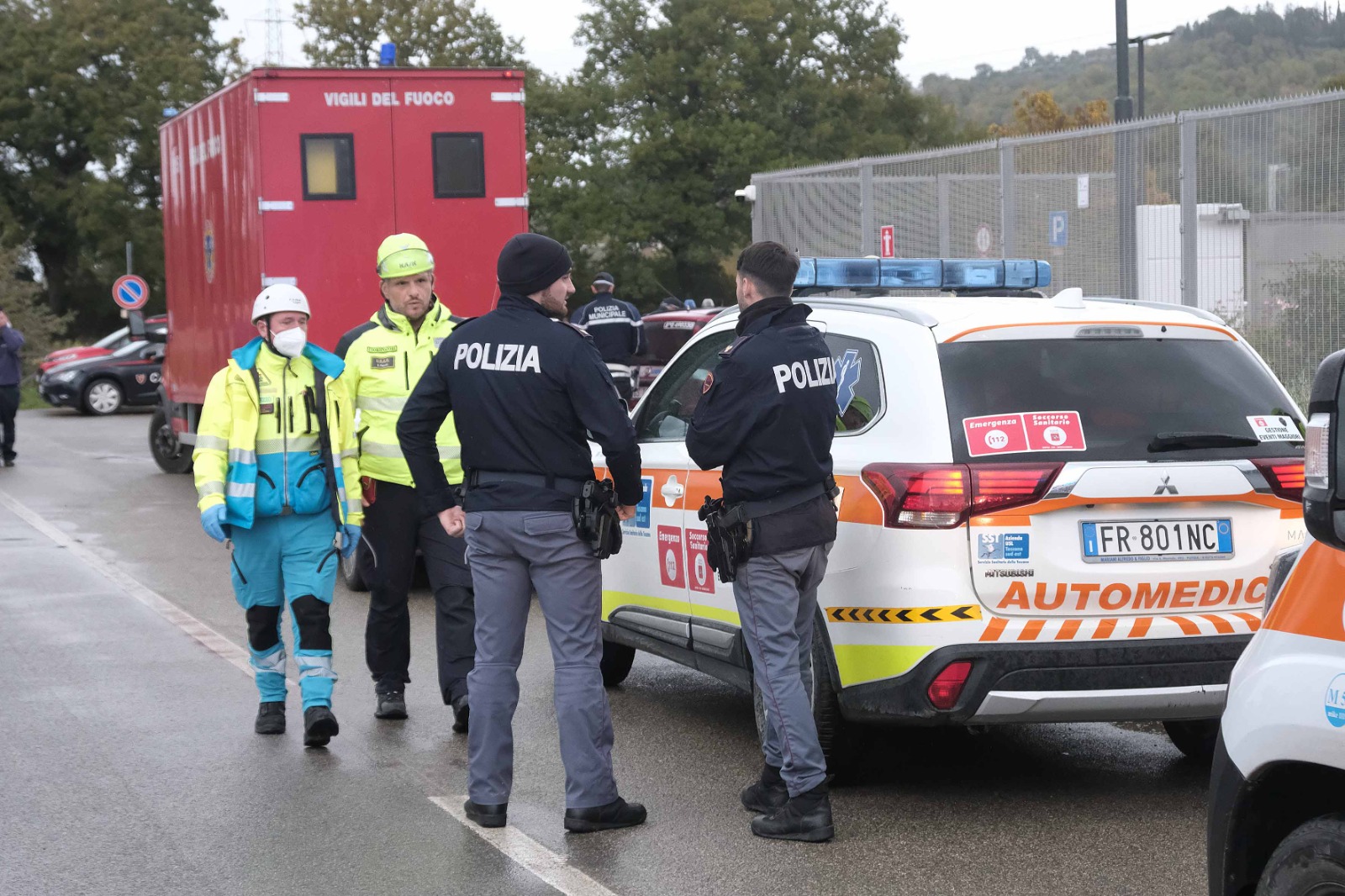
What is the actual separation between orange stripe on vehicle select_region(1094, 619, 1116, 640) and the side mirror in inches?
88.5

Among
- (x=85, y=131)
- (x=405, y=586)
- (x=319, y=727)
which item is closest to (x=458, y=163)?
(x=405, y=586)

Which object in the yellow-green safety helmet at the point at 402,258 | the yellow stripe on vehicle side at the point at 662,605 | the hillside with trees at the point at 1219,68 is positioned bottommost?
the yellow stripe on vehicle side at the point at 662,605

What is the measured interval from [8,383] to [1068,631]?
1760cm

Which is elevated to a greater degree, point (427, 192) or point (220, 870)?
point (427, 192)

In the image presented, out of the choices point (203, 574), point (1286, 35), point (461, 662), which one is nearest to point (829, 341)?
point (461, 662)

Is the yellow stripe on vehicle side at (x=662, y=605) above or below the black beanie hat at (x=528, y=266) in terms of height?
below

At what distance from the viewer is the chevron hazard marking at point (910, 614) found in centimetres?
525

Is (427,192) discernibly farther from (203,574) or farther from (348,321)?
(203,574)

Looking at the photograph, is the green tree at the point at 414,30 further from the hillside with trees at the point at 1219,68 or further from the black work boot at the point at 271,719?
the black work boot at the point at 271,719

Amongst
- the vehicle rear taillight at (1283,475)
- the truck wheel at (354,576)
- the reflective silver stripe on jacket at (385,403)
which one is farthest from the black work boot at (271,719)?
the vehicle rear taillight at (1283,475)

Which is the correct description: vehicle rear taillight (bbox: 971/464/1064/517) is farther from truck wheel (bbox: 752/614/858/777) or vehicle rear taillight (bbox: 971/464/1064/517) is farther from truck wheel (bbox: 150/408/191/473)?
truck wheel (bbox: 150/408/191/473)

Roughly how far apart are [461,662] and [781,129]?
54311 millimetres

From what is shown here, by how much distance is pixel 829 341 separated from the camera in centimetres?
613

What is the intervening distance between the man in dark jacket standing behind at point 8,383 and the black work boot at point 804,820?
54.8 ft
